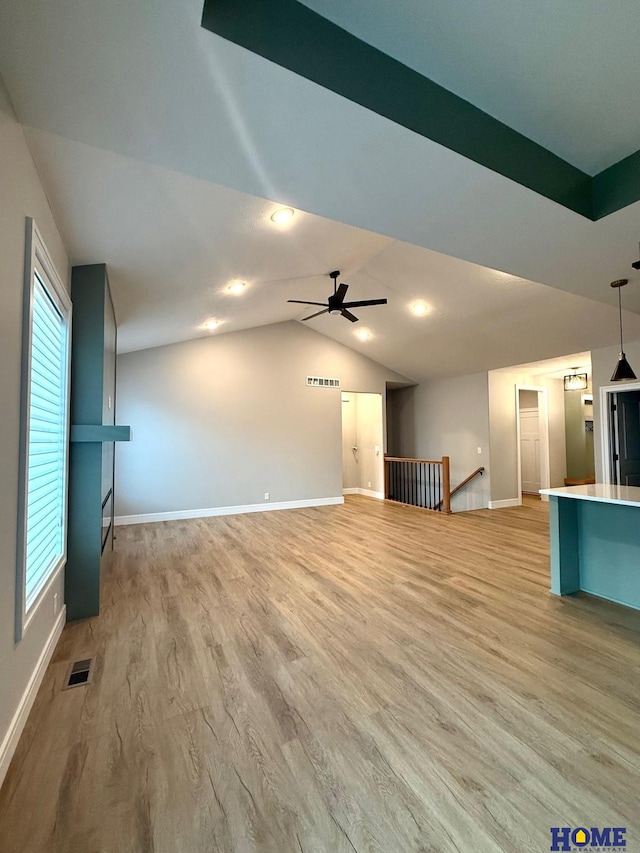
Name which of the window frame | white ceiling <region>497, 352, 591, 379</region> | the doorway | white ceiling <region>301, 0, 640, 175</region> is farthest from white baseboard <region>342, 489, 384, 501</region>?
white ceiling <region>301, 0, 640, 175</region>

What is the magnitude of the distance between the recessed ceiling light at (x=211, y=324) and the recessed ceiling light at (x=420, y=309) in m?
3.04

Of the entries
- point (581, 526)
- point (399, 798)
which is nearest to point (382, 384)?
point (581, 526)

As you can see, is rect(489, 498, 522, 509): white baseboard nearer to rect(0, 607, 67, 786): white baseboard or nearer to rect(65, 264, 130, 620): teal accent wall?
rect(65, 264, 130, 620): teal accent wall

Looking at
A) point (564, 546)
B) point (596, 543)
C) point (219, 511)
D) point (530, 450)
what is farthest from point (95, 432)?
point (530, 450)

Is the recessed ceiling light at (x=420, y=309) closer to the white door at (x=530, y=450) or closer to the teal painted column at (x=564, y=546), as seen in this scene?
the teal painted column at (x=564, y=546)

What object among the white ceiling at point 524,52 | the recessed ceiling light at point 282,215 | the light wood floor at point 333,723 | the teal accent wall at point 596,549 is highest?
the recessed ceiling light at point 282,215

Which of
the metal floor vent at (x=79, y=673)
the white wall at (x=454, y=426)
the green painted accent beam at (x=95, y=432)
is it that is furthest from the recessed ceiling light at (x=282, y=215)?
the white wall at (x=454, y=426)

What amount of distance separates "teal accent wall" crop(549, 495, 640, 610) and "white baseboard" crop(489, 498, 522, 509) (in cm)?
403

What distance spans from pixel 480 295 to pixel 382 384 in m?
3.62

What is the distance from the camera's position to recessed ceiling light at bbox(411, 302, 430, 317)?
19.0 ft

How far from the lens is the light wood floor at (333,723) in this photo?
4.46 feet

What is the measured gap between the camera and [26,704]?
189cm

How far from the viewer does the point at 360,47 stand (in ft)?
5.04

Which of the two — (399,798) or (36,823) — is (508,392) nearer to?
(399,798)
